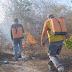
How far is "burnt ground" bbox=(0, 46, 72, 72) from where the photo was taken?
11.5ft

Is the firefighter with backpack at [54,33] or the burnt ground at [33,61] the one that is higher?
the firefighter with backpack at [54,33]

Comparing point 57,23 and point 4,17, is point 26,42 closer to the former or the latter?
point 57,23

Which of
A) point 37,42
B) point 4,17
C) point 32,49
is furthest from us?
point 4,17

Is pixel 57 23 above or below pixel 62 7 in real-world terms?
below

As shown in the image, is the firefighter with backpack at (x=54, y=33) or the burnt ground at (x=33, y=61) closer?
the firefighter with backpack at (x=54, y=33)

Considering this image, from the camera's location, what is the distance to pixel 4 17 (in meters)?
10.1

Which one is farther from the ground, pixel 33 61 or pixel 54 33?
pixel 54 33

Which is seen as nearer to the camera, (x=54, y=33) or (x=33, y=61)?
(x=54, y=33)

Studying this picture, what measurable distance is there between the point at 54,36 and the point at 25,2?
7.32 m

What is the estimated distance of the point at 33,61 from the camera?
441 cm

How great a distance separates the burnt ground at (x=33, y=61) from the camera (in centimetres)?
351

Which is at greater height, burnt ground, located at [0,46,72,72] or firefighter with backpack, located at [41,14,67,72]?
firefighter with backpack, located at [41,14,67,72]

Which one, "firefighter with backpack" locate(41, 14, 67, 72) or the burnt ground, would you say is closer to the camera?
"firefighter with backpack" locate(41, 14, 67, 72)

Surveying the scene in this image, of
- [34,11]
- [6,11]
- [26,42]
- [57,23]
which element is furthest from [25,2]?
[57,23]
